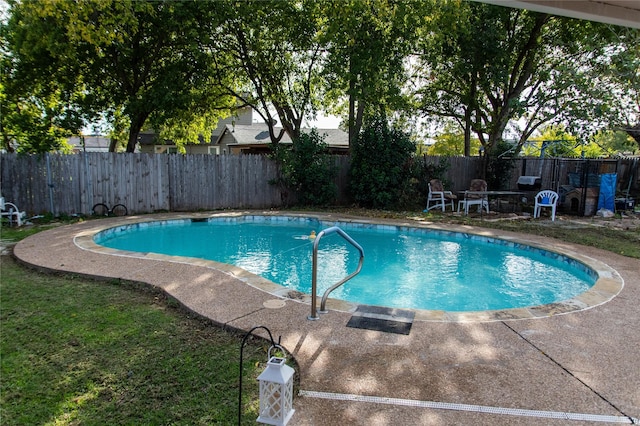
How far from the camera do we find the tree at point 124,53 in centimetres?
936

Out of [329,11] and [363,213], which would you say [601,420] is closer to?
[363,213]

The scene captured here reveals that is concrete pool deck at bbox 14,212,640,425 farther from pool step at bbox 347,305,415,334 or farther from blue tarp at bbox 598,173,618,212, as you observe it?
blue tarp at bbox 598,173,618,212

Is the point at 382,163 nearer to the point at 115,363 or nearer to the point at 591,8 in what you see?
the point at 591,8

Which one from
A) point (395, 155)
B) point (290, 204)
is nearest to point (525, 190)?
point (395, 155)

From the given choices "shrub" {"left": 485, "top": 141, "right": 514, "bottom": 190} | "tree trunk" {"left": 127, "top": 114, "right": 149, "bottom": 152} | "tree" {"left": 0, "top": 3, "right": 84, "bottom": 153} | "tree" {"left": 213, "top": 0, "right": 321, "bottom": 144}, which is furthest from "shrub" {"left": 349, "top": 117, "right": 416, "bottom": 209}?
"tree" {"left": 0, "top": 3, "right": 84, "bottom": 153}

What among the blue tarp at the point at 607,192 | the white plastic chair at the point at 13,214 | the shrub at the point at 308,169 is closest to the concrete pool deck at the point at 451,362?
the white plastic chair at the point at 13,214

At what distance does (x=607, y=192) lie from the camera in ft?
37.0

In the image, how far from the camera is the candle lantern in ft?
6.48

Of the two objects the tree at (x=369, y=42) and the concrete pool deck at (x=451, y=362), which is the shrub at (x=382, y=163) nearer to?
the tree at (x=369, y=42)

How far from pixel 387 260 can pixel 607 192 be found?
7.88m

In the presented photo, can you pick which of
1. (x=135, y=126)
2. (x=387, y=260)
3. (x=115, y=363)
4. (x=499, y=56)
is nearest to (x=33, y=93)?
(x=135, y=126)

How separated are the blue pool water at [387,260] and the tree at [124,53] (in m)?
4.61

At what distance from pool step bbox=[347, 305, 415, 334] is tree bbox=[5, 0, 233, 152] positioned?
29.5 feet

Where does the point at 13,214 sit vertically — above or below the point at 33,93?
below
